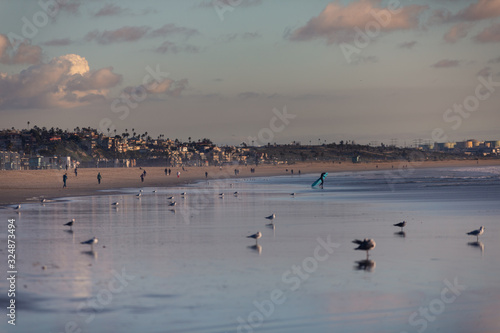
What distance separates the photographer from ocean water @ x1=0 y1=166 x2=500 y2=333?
10602mm

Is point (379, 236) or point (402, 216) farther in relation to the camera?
point (402, 216)

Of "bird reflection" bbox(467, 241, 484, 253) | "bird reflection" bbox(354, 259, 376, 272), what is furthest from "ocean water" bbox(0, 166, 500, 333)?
"bird reflection" bbox(467, 241, 484, 253)

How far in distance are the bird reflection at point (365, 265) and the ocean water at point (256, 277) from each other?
0.03 m

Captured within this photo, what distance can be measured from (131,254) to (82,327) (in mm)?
7423

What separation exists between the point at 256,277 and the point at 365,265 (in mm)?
3034

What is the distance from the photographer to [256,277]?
14211mm

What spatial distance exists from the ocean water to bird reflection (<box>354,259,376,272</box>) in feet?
0.08

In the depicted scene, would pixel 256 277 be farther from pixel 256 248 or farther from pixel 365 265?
pixel 256 248

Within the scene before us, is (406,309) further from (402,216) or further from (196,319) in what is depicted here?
(402,216)

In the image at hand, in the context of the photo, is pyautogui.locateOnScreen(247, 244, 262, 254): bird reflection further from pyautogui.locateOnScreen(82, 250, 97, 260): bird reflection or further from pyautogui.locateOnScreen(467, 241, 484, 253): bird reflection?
pyautogui.locateOnScreen(467, 241, 484, 253): bird reflection

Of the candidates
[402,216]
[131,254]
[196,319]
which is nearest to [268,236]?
[131,254]

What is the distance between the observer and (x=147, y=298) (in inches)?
481

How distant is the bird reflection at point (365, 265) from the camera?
49.4ft

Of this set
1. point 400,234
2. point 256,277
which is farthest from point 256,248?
point 400,234
